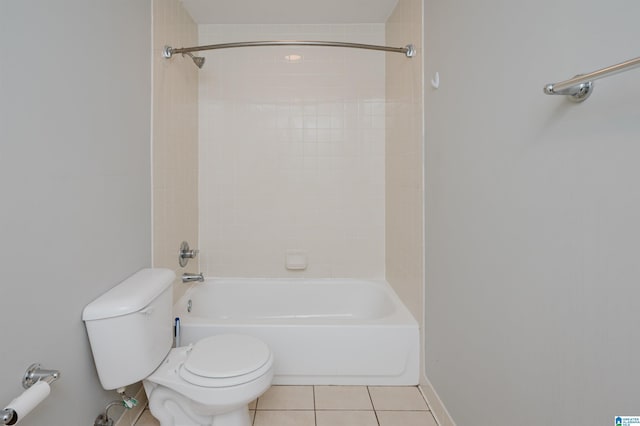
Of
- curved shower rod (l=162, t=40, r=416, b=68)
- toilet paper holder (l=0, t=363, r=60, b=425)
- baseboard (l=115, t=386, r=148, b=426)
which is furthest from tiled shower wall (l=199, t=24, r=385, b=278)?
toilet paper holder (l=0, t=363, r=60, b=425)

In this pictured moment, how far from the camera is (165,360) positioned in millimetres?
1649

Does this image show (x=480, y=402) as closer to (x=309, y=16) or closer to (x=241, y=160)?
(x=241, y=160)

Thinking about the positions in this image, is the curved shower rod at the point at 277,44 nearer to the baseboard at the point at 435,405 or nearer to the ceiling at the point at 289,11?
the ceiling at the point at 289,11

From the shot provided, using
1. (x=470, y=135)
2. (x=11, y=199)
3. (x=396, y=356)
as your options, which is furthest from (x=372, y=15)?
(x=11, y=199)

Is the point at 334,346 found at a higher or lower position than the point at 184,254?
lower

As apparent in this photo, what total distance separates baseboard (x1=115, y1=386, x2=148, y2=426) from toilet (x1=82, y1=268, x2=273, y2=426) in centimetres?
17

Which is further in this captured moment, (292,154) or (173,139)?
(292,154)

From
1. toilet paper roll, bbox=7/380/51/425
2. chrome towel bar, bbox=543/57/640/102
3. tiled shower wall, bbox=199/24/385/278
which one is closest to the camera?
chrome towel bar, bbox=543/57/640/102

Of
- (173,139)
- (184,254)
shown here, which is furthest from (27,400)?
(173,139)

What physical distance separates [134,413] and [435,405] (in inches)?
58.8

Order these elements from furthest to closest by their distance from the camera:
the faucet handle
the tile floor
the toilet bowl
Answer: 1. the faucet handle
2. the tile floor
3. the toilet bowl

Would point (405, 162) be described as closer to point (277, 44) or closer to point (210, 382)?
point (277, 44)

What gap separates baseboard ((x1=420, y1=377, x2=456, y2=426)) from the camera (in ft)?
5.54

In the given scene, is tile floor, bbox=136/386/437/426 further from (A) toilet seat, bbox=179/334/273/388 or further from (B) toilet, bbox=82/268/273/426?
(A) toilet seat, bbox=179/334/273/388
